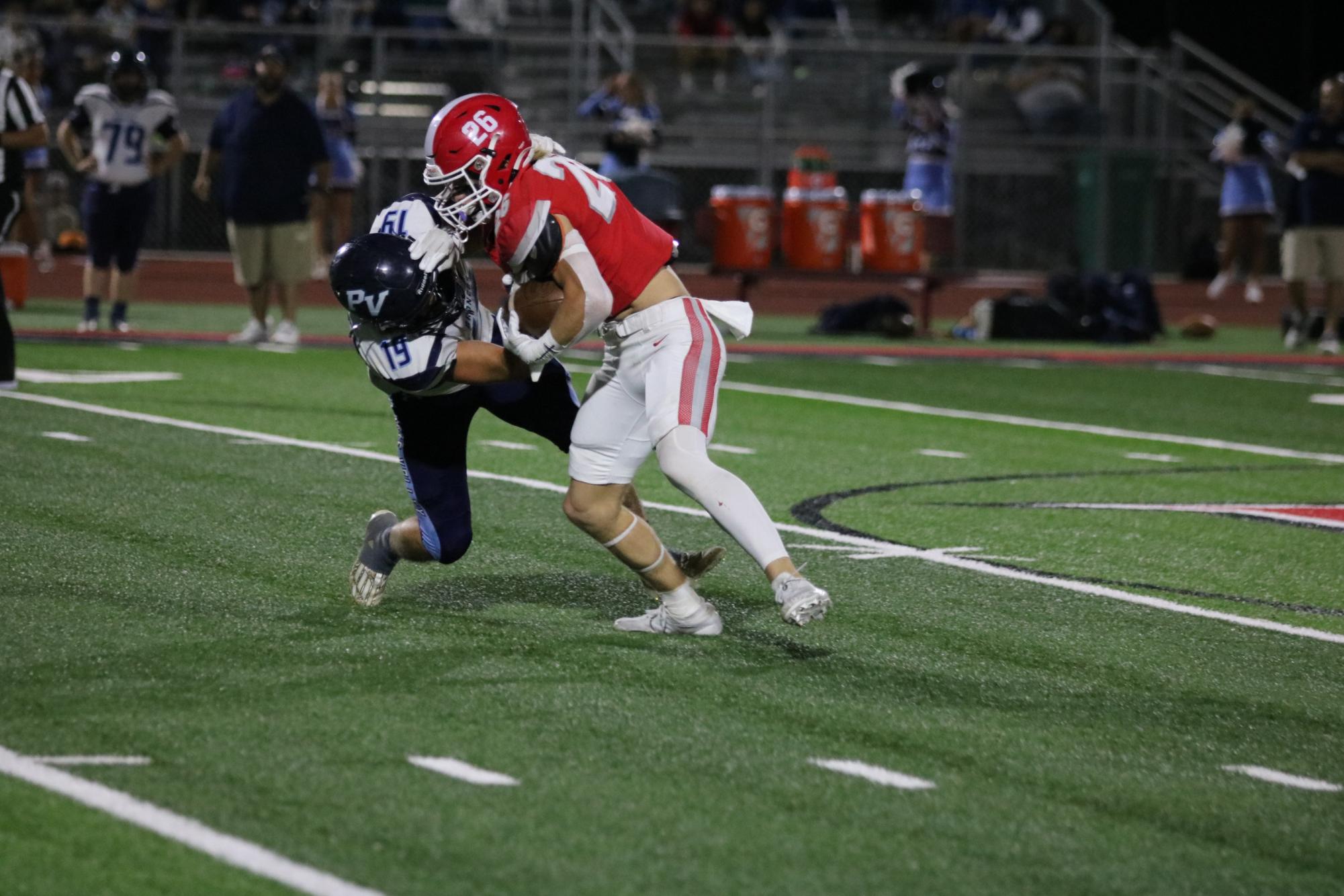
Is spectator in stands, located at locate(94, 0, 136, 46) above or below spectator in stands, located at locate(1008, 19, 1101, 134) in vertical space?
above

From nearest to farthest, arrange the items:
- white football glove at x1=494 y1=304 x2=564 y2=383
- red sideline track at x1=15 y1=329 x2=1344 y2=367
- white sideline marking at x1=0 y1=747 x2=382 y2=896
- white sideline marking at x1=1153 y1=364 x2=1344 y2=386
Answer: white sideline marking at x1=0 y1=747 x2=382 y2=896, white football glove at x1=494 y1=304 x2=564 y2=383, white sideline marking at x1=1153 y1=364 x2=1344 y2=386, red sideline track at x1=15 y1=329 x2=1344 y2=367

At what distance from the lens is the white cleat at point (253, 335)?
1502 cm

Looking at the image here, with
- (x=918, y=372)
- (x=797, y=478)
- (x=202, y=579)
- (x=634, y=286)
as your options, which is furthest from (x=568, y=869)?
(x=918, y=372)

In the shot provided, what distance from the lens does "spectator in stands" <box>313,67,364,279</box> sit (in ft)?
65.3

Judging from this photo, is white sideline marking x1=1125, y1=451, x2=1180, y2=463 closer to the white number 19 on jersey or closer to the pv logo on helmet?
the white number 19 on jersey

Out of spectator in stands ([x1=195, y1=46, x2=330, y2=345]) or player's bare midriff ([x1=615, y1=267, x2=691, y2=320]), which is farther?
spectator in stands ([x1=195, y1=46, x2=330, y2=345])

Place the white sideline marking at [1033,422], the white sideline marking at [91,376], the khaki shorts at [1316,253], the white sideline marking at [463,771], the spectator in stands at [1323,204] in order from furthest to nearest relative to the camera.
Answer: the khaki shorts at [1316,253] < the spectator in stands at [1323,204] < the white sideline marking at [91,376] < the white sideline marking at [1033,422] < the white sideline marking at [463,771]

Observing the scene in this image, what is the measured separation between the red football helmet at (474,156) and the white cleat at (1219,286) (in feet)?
57.2

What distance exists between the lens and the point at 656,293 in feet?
18.8

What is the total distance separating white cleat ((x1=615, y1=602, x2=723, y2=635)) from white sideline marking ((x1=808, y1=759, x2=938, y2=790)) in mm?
1311

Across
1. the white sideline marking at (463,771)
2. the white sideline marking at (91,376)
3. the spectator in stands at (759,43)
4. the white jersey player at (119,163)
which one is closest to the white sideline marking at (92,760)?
the white sideline marking at (463,771)

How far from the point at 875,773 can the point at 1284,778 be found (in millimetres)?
937

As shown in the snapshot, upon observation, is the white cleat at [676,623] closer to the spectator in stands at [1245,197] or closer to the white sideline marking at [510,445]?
the white sideline marking at [510,445]

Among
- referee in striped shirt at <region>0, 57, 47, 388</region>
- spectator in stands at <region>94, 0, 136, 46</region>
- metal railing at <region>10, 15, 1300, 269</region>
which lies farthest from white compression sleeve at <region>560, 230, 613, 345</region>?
spectator in stands at <region>94, 0, 136, 46</region>
